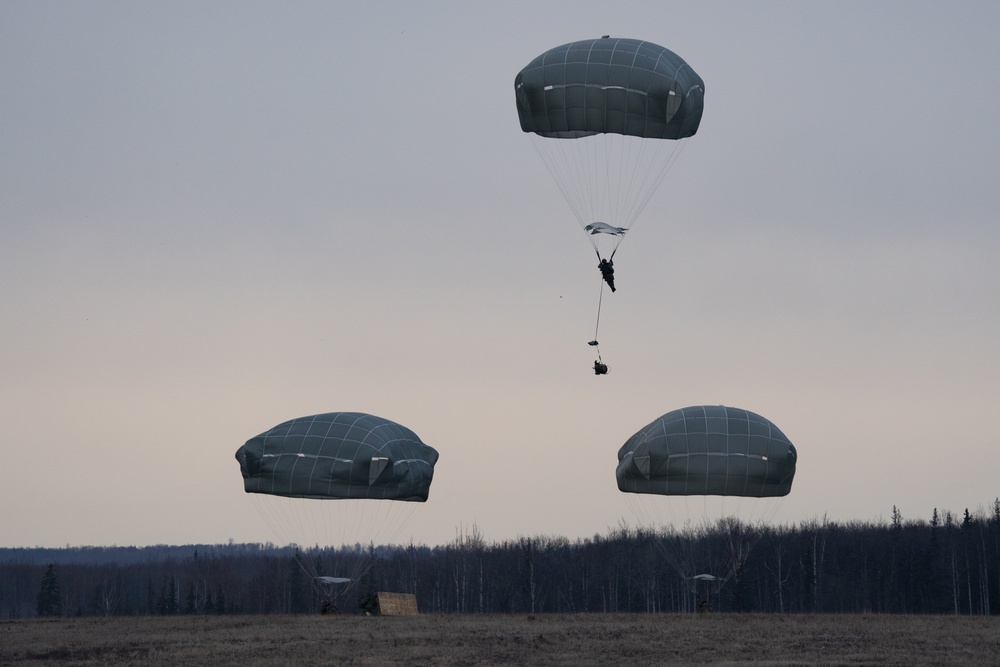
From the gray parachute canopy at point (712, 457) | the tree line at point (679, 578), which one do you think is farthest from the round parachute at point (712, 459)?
the tree line at point (679, 578)

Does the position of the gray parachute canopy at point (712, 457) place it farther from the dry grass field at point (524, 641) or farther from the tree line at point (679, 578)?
the tree line at point (679, 578)

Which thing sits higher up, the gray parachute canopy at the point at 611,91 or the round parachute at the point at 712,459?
the gray parachute canopy at the point at 611,91

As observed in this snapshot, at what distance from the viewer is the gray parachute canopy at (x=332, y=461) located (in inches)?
1678

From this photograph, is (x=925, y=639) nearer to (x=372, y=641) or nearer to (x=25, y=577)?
(x=372, y=641)

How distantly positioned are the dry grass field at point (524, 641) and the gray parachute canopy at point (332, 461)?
443 centimetres

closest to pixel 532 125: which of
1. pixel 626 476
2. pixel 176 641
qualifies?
pixel 626 476

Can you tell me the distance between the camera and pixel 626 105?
126ft

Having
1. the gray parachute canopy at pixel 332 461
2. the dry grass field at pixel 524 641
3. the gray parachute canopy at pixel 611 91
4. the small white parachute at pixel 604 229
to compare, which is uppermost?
the gray parachute canopy at pixel 611 91

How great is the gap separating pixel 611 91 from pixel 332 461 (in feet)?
49.5

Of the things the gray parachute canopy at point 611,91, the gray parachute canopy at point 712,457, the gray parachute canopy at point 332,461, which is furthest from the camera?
the gray parachute canopy at point 332,461

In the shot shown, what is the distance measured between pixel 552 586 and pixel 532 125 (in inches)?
2739

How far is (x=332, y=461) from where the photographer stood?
140ft

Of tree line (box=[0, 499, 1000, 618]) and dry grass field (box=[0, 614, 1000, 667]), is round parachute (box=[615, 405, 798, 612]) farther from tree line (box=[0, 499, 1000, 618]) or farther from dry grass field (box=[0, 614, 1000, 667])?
tree line (box=[0, 499, 1000, 618])

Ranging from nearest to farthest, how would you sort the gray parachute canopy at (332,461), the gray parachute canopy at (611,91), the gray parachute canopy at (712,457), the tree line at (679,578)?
1. the gray parachute canopy at (611,91)
2. the gray parachute canopy at (712,457)
3. the gray parachute canopy at (332,461)
4. the tree line at (679,578)
